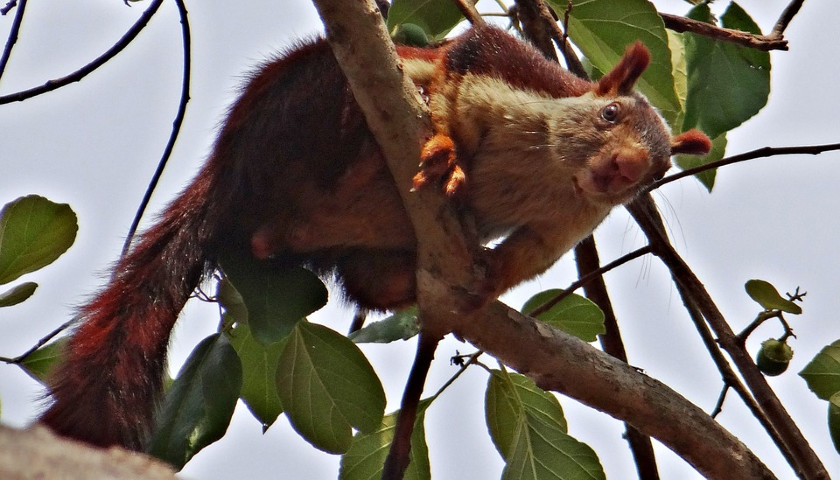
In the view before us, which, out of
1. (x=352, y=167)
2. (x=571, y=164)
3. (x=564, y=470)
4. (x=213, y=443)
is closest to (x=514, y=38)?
(x=571, y=164)

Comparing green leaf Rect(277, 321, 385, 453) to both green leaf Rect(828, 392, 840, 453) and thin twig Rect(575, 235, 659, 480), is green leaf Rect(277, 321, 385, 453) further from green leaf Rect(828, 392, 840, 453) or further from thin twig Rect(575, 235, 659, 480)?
green leaf Rect(828, 392, 840, 453)

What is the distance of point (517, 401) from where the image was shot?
2.79m

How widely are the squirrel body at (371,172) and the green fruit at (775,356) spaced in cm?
59

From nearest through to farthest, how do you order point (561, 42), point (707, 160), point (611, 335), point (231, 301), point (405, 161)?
point (405, 161) < point (231, 301) < point (561, 42) < point (707, 160) < point (611, 335)

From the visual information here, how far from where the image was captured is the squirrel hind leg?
275cm

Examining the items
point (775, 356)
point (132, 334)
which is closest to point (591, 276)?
point (775, 356)

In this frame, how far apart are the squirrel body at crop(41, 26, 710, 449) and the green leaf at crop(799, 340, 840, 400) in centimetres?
70

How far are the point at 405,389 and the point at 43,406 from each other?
963 mm

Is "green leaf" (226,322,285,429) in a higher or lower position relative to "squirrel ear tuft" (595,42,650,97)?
lower

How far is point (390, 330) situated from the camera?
279 centimetres

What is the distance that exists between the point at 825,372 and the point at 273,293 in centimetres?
160

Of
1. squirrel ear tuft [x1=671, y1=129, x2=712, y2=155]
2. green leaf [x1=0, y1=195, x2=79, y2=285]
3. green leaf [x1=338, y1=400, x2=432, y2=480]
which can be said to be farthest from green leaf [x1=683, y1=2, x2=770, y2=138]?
green leaf [x1=0, y1=195, x2=79, y2=285]

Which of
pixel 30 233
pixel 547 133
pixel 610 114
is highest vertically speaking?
pixel 610 114

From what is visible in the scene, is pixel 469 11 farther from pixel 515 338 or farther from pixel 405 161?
pixel 515 338
